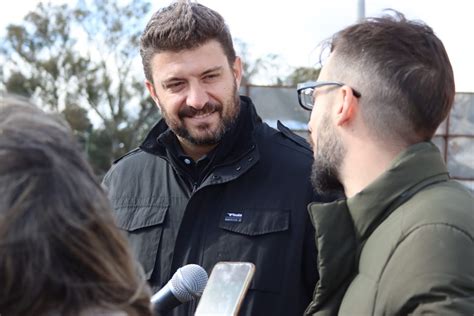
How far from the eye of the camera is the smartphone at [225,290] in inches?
57.4

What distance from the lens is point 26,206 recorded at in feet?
3.39

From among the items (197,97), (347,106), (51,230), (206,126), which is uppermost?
(51,230)

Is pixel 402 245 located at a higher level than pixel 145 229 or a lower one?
higher

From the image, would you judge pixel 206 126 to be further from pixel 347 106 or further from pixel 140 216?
pixel 347 106

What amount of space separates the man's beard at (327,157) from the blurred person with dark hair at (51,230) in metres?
1.22

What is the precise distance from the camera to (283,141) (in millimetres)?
2922

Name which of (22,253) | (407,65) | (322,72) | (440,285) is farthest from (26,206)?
(322,72)

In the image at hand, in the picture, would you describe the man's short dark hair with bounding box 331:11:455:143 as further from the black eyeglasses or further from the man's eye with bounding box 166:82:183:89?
the man's eye with bounding box 166:82:183:89

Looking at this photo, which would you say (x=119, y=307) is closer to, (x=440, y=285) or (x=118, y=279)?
(x=118, y=279)

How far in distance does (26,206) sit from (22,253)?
0.22ft

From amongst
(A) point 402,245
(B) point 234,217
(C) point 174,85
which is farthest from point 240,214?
(A) point 402,245

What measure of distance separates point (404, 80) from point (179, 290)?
0.87 m

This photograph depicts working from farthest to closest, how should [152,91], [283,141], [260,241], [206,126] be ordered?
[152,91]
[283,141]
[206,126]
[260,241]

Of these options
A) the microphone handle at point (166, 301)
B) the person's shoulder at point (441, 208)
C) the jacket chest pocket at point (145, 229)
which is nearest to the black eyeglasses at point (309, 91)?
the person's shoulder at point (441, 208)
